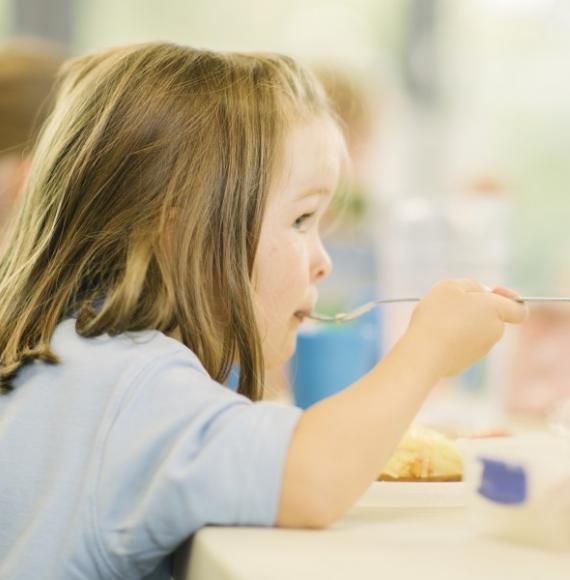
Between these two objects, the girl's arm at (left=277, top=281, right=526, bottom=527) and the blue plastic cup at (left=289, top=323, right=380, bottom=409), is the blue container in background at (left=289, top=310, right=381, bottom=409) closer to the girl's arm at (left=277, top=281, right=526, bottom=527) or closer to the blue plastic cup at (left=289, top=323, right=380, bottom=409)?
the blue plastic cup at (left=289, top=323, right=380, bottom=409)

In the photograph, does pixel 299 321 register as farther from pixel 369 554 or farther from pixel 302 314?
pixel 369 554

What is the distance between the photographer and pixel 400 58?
294 centimetres

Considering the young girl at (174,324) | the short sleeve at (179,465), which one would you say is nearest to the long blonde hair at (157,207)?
the young girl at (174,324)

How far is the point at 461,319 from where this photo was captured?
722mm

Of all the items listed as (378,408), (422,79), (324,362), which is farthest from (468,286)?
(422,79)

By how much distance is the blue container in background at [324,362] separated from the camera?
1.39m

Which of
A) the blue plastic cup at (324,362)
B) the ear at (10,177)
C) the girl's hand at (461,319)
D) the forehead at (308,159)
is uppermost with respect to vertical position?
the forehead at (308,159)

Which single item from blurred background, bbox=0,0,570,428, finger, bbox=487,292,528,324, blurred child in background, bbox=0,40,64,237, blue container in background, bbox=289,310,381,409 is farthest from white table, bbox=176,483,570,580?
blurred background, bbox=0,0,570,428

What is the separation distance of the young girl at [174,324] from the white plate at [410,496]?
88 mm

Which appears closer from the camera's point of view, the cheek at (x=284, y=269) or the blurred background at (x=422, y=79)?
the cheek at (x=284, y=269)

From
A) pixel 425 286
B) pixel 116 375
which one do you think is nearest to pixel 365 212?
pixel 425 286

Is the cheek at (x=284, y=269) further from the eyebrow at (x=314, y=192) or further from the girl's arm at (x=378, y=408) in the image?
the girl's arm at (x=378, y=408)

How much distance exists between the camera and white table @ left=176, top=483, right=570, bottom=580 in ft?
1.70

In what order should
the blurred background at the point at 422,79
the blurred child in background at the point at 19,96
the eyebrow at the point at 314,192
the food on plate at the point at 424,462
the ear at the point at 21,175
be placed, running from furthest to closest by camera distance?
the blurred background at the point at 422,79
the blurred child in background at the point at 19,96
the ear at the point at 21,175
the eyebrow at the point at 314,192
the food on plate at the point at 424,462
